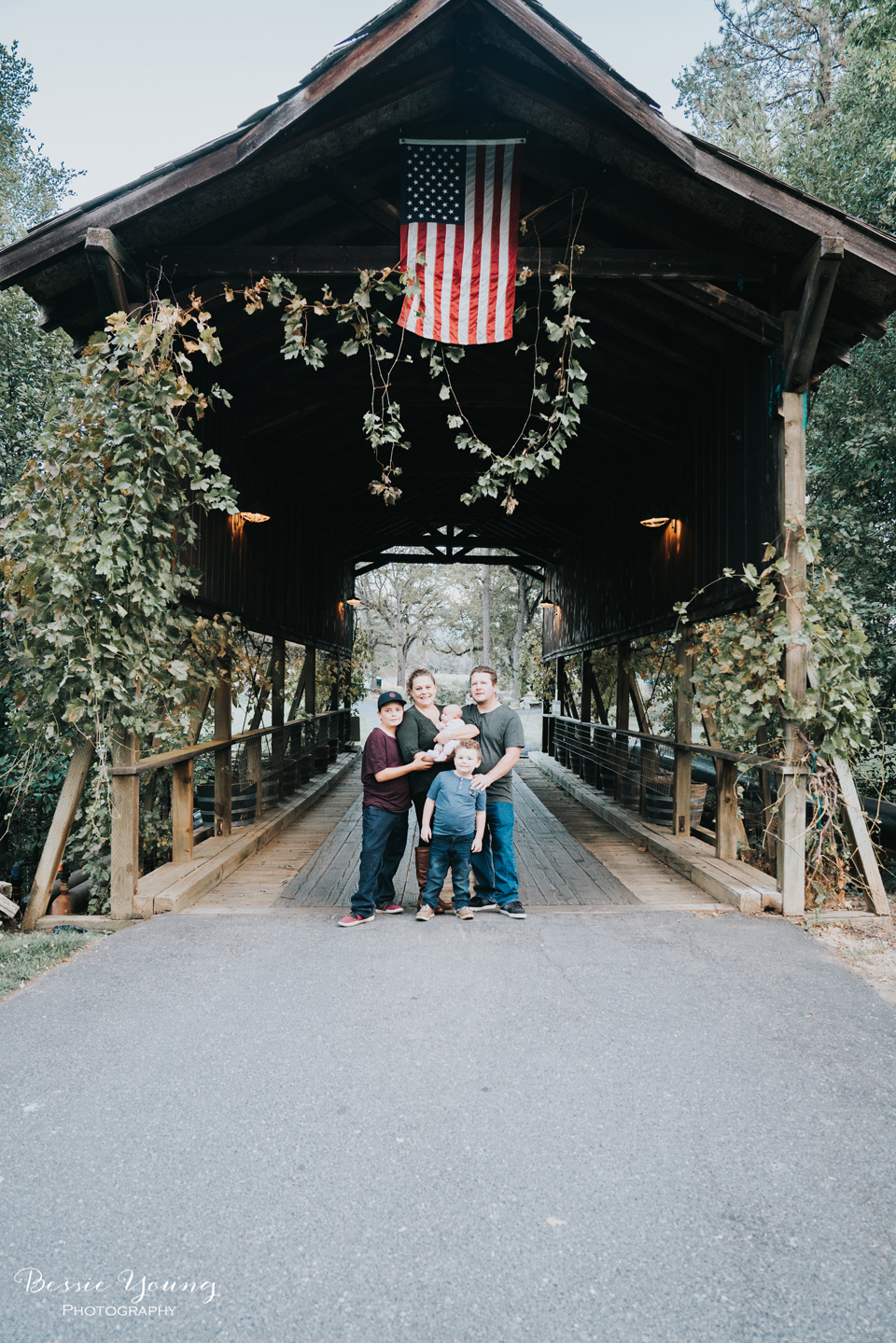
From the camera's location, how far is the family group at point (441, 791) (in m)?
4.94

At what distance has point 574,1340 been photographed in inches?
71.9

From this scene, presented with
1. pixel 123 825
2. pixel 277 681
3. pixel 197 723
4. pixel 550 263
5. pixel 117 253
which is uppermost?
pixel 550 263

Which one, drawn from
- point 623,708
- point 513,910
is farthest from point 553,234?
point 623,708

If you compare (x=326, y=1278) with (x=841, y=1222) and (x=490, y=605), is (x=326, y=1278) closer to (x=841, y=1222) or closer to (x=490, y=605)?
(x=841, y=1222)

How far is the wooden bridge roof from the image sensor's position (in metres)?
4.63

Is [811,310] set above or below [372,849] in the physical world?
above

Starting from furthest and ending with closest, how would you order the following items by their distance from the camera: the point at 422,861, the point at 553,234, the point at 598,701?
the point at 598,701
the point at 553,234
the point at 422,861

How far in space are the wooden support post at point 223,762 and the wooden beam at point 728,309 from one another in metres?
4.91

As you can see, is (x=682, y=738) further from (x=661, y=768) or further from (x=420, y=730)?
(x=420, y=730)

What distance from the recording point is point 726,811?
6.27 meters

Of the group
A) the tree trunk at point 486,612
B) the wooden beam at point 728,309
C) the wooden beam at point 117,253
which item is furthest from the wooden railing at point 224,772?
the tree trunk at point 486,612

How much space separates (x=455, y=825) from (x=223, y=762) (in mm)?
3307

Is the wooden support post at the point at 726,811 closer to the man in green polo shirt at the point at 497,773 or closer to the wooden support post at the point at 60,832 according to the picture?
the man in green polo shirt at the point at 497,773

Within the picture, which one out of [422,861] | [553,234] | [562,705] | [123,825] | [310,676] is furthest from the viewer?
[562,705]
